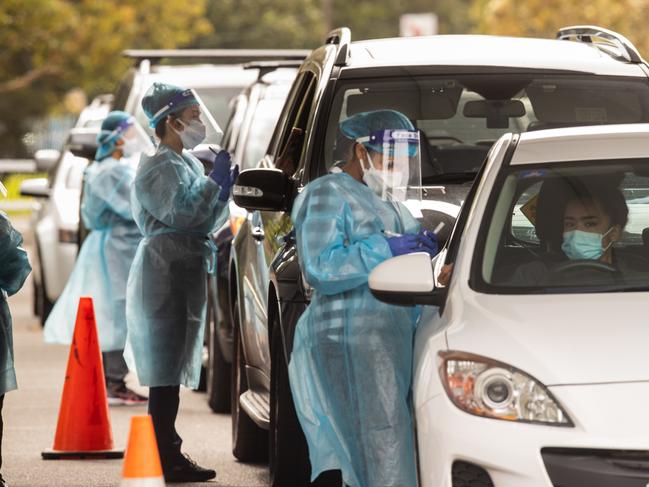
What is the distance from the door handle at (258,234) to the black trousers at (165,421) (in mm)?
824

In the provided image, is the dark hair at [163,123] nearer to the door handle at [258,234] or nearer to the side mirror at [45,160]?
the door handle at [258,234]

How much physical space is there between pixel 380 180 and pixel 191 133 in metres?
2.22

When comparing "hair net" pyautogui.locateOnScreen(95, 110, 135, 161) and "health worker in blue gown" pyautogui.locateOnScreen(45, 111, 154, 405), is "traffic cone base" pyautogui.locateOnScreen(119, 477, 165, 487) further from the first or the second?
"hair net" pyautogui.locateOnScreen(95, 110, 135, 161)

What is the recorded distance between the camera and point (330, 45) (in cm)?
887

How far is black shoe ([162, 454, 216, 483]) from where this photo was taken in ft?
29.6

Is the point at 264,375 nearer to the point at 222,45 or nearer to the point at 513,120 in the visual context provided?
the point at 513,120

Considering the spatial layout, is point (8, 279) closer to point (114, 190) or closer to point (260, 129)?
point (260, 129)

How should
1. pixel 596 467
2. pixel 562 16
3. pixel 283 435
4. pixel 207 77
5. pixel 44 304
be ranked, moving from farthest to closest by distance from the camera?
1. pixel 562 16
2. pixel 44 304
3. pixel 207 77
4. pixel 283 435
5. pixel 596 467

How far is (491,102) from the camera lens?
8.60 metres

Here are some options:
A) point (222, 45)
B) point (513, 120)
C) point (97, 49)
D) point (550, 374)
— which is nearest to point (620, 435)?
point (550, 374)

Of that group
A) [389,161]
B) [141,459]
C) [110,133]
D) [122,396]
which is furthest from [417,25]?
[141,459]

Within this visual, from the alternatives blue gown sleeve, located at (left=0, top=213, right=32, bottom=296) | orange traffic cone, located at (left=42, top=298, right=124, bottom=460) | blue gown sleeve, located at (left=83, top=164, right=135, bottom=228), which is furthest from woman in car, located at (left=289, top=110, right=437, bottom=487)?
blue gown sleeve, located at (left=83, top=164, right=135, bottom=228)

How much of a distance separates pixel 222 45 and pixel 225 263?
204 feet

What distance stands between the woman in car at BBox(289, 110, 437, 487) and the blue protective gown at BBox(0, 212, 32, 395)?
175cm
